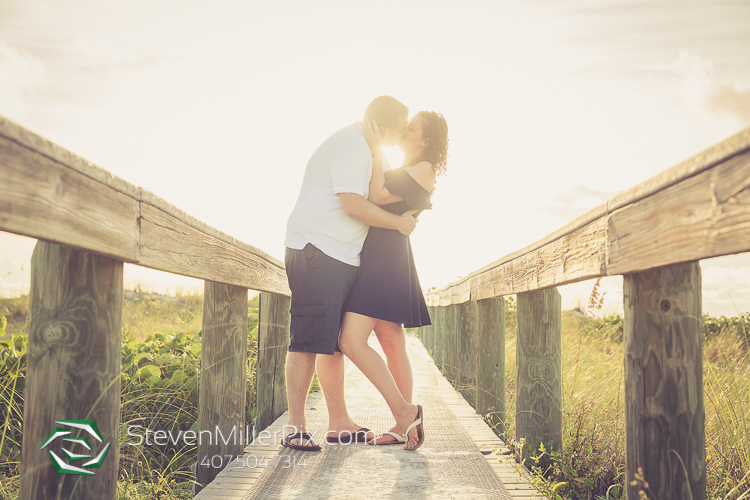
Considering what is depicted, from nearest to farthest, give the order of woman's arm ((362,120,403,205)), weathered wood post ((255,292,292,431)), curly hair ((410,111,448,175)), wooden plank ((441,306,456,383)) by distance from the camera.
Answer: woman's arm ((362,120,403,205)) → curly hair ((410,111,448,175)) → weathered wood post ((255,292,292,431)) → wooden plank ((441,306,456,383))

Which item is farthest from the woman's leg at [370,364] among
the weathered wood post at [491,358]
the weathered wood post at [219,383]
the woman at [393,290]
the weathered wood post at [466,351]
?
the weathered wood post at [466,351]

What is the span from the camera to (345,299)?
2.81m

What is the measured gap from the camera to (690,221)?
1.20 meters

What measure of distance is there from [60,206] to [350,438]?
2121 millimetres

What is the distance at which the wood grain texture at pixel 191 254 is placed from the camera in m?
1.59

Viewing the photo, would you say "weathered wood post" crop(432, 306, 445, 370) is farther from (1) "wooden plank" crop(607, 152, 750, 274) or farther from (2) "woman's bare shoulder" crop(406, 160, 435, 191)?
(1) "wooden plank" crop(607, 152, 750, 274)

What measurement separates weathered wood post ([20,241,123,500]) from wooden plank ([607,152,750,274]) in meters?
1.38

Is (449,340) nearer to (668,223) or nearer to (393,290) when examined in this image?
(393,290)

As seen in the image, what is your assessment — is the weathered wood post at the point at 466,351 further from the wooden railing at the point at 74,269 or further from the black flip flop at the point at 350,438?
the wooden railing at the point at 74,269

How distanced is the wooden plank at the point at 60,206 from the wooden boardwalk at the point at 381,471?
123cm

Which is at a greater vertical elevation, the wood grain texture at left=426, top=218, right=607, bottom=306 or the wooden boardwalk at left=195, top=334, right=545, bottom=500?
the wood grain texture at left=426, top=218, right=607, bottom=306

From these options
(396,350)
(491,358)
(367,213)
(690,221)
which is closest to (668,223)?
(690,221)

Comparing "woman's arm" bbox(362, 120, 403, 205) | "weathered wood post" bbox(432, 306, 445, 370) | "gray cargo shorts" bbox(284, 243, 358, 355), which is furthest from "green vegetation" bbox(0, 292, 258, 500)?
"weathered wood post" bbox(432, 306, 445, 370)

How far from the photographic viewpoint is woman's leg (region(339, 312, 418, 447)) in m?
2.72
